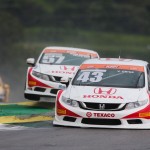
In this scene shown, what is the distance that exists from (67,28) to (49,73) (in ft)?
164

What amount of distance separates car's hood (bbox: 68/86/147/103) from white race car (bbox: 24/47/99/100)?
13.7 feet

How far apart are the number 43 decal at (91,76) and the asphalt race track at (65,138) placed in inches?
43.0

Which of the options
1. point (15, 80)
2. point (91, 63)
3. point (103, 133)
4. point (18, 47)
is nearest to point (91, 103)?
point (103, 133)

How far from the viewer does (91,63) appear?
16.1 metres

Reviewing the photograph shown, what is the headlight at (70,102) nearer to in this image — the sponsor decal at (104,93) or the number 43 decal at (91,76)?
the sponsor decal at (104,93)

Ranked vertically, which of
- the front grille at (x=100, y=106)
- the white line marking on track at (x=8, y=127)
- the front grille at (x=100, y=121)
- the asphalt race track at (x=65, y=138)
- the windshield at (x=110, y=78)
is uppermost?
the windshield at (x=110, y=78)

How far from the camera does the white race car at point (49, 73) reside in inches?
763

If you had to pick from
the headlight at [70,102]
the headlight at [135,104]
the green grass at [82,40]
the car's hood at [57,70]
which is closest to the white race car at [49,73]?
the car's hood at [57,70]

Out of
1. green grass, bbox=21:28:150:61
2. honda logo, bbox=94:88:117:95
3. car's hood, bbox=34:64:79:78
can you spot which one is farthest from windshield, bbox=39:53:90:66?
green grass, bbox=21:28:150:61

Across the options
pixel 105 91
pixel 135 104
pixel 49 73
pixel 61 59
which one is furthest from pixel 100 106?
pixel 61 59

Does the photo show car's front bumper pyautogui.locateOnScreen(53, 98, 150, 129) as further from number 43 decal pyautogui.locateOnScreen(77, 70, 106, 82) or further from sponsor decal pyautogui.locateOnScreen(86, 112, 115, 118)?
number 43 decal pyautogui.locateOnScreen(77, 70, 106, 82)

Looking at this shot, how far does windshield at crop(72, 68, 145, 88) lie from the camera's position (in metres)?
15.2

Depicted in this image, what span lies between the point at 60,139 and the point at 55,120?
68.6 inches

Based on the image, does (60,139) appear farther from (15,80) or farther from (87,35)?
(87,35)
